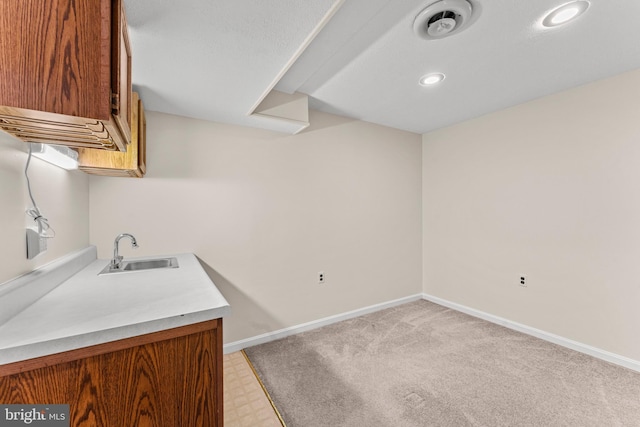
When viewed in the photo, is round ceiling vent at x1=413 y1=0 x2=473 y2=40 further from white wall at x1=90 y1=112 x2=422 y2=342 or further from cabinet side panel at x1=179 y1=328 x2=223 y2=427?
cabinet side panel at x1=179 y1=328 x2=223 y2=427

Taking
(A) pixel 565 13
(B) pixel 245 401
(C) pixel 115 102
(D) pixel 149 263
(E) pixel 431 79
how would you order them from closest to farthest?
(C) pixel 115 102 < (A) pixel 565 13 < (B) pixel 245 401 < (D) pixel 149 263 < (E) pixel 431 79

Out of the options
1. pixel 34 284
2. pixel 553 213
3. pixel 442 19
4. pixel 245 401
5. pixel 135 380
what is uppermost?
pixel 442 19

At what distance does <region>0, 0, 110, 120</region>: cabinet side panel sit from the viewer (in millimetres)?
744

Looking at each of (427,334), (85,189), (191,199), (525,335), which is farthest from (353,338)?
(85,189)

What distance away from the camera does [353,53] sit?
1.94m

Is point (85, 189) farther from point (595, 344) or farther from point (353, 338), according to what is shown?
point (595, 344)

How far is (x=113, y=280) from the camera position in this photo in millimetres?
1535

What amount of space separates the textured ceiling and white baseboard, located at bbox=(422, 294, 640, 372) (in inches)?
91.9

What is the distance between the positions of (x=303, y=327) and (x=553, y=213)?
108 inches

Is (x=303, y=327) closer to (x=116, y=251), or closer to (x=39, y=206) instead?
(x=116, y=251)

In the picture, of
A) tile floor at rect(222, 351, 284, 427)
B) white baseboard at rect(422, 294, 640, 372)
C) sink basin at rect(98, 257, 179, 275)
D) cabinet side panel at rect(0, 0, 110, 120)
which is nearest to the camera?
cabinet side panel at rect(0, 0, 110, 120)

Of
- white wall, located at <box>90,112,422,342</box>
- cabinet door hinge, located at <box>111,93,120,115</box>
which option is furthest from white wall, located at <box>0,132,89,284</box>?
cabinet door hinge, located at <box>111,93,120,115</box>

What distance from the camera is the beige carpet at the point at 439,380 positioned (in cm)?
171

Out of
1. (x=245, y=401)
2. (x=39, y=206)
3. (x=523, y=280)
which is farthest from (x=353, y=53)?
(x=523, y=280)
